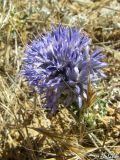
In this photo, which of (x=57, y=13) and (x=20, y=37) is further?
(x=57, y=13)

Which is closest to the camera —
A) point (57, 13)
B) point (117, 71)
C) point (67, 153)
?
point (67, 153)

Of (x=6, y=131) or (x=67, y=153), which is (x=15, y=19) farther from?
(x=67, y=153)

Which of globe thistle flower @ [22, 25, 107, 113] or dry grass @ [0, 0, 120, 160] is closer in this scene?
globe thistle flower @ [22, 25, 107, 113]

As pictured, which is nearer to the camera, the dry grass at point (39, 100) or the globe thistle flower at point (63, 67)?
the globe thistle flower at point (63, 67)

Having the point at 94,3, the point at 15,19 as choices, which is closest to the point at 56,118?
the point at 15,19

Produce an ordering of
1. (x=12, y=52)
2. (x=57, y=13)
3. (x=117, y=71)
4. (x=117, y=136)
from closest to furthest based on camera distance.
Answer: (x=117, y=136)
(x=117, y=71)
(x=12, y=52)
(x=57, y=13)

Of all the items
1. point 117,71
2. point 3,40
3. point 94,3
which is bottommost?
point 117,71

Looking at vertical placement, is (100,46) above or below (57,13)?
below
